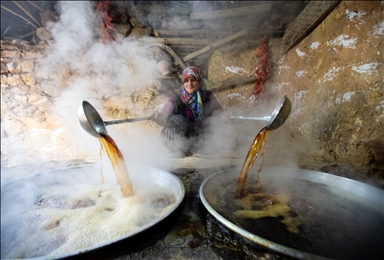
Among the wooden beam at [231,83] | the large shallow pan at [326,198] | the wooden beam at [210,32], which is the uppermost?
the wooden beam at [210,32]

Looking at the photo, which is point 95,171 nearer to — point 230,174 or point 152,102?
point 230,174

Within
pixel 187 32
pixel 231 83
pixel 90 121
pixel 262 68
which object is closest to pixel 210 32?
pixel 187 32

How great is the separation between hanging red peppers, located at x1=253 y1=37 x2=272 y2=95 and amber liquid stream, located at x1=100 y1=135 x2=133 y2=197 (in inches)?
164

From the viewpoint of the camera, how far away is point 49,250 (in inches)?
50.9

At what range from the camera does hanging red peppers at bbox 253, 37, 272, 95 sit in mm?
4707

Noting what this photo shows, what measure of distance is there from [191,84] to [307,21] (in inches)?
101

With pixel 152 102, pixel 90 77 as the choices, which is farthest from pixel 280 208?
pixel 90 77

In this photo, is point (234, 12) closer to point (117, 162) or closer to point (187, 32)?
point (187, 32)

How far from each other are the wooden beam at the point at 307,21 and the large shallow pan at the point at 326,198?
2.86 m

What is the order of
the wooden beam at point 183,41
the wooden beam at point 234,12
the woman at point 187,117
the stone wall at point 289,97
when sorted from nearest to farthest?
the stone wall at point 289,97, the woman at point 187,117, the wooden beam at point 234,12, the wooden beam at point 183,41

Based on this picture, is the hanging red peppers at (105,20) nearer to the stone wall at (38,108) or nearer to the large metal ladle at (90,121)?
the stone wall at (38,108)

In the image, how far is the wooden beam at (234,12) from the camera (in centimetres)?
455

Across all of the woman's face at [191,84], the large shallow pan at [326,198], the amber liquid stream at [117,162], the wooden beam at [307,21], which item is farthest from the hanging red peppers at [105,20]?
the large shallow pan at [326,198]

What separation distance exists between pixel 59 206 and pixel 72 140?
2.91m
